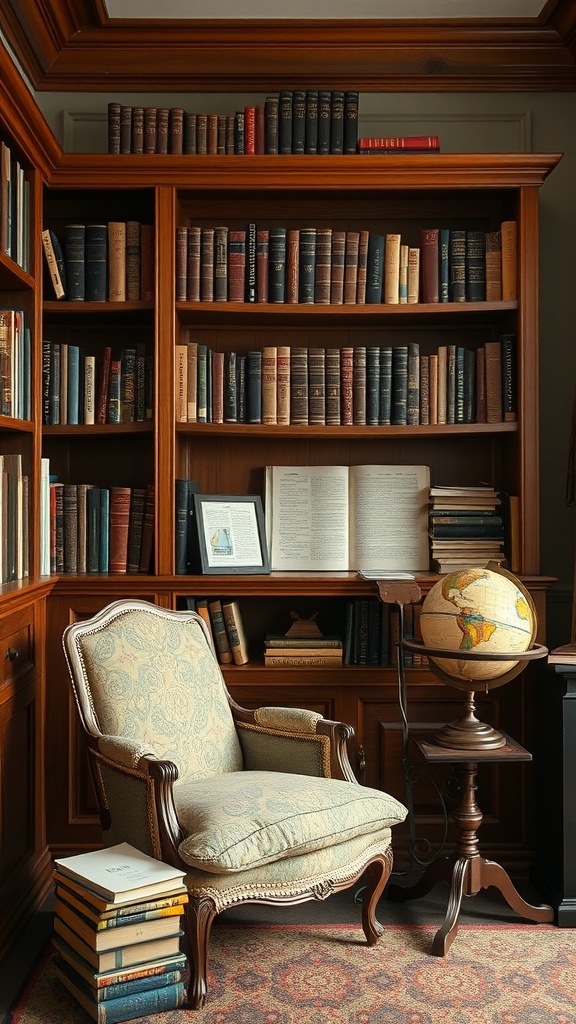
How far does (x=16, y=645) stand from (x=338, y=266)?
1.73 metres

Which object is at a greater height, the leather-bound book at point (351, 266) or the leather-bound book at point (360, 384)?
the leather-bound book at point (351, 266)

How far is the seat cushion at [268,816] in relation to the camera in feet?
7.78

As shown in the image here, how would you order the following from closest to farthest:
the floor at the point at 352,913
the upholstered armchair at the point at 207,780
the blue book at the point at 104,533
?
the upholstered armchair at the point at 207,780 → the floor at the point at 352,913 → the blue book at the point at 104,533

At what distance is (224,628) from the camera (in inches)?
136

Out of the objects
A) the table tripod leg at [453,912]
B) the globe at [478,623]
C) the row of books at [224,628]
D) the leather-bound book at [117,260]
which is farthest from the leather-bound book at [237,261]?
the table tripod leg at [453,912]

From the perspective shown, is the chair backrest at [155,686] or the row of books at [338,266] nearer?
the chair backrest at [155,686]

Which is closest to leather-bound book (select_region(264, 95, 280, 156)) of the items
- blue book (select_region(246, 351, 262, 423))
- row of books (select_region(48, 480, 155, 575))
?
blue book (select_region(246, 351, 262, 423))

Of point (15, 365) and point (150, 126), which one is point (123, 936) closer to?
point (15, 365)

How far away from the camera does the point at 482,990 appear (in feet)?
8.34

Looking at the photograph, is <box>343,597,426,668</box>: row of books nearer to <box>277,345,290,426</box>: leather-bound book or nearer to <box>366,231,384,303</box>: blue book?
<box>277,345,290,426</box>: leather-bound book

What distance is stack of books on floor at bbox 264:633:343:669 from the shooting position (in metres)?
3.40

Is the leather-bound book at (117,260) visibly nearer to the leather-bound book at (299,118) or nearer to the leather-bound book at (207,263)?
the leather-bound book at (207,263)

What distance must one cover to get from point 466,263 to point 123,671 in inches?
74.7

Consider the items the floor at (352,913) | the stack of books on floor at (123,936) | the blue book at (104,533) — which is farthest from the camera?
the blue book at (104,533)
